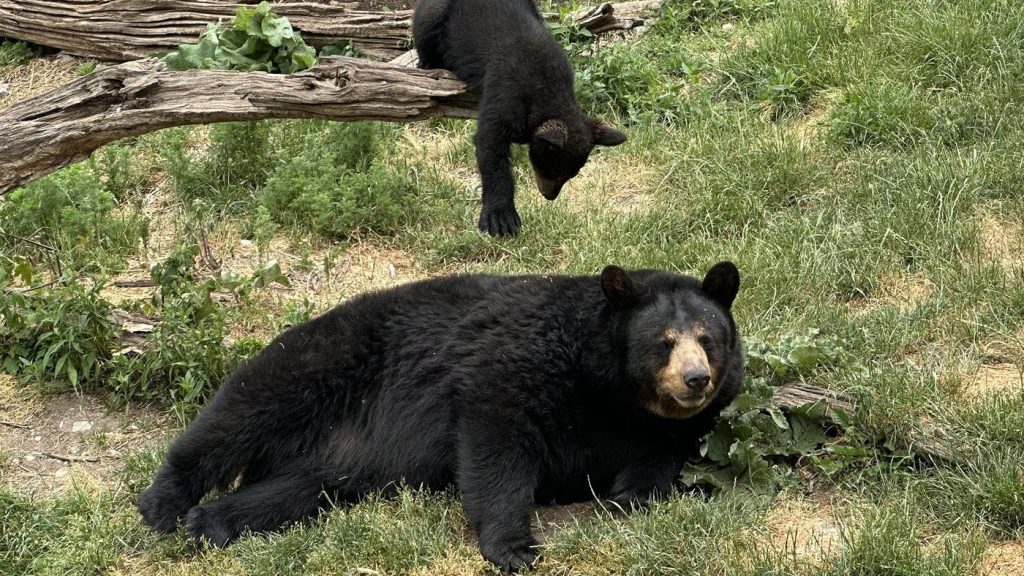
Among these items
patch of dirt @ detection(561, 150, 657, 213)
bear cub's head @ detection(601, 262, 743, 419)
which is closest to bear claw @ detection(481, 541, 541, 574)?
bear cub's head @ detection(601, 262, 743, 419)

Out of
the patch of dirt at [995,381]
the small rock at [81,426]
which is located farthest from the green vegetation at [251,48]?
the patch of dirt at [995,381]

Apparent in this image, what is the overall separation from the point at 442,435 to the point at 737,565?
158cm

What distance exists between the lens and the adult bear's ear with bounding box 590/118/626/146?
8.77 metres

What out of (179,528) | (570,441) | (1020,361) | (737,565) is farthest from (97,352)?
(1020,361)

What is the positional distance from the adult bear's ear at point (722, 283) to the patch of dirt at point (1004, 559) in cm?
A: 160

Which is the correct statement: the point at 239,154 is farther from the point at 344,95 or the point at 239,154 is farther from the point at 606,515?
the point at 606,515

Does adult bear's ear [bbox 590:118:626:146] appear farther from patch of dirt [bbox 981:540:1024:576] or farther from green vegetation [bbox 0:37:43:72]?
green vegetation [bbox 0:37:43:72]

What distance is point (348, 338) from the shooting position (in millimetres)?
6207

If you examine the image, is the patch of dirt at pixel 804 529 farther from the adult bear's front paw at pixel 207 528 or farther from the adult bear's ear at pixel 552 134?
the adult bear's ear at pixel 552 134

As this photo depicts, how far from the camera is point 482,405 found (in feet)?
18.4

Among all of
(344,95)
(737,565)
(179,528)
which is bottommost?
(179,528)

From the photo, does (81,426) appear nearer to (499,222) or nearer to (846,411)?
(499,222)

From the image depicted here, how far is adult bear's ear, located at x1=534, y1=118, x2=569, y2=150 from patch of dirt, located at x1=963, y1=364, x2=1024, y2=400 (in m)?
3.24

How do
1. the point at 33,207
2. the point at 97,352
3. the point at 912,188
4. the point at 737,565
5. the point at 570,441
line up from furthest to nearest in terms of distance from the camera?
the point at 33,207 < the point at 912,188 < the point at 97,352 < the point at 570,441 < the point at 737,565
